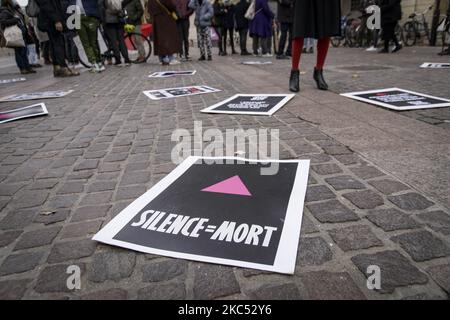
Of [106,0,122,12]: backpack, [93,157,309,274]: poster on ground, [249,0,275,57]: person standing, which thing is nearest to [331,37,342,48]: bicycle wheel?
[249,0,275,57]: person standing

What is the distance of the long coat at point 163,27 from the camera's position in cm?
833

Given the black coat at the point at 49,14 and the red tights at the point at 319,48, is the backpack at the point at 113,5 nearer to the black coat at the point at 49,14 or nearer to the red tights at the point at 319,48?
the black coat at the point at 49,14

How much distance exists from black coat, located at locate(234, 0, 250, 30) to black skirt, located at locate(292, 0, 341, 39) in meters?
7.80

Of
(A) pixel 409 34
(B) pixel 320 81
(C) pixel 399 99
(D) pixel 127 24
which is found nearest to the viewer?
(C) pixel 399 99

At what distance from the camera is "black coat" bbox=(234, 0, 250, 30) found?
10.9m

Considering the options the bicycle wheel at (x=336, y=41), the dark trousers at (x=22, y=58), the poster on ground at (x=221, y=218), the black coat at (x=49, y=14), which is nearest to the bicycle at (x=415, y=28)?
the bicycle wheel at (x=336, y=41)

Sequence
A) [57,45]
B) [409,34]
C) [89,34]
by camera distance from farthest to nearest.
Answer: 1. [409,34]
2. [89,34]
3. [57,45]

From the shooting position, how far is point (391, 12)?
8.02 meters

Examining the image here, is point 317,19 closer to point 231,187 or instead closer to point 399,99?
point 399,99

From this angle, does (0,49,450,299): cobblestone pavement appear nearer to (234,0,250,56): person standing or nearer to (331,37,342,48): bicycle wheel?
(234,0,250,56): person standing

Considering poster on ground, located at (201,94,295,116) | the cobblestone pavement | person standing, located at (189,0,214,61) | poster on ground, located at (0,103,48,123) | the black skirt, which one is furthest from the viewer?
person standing, located at (189,0,214,61)

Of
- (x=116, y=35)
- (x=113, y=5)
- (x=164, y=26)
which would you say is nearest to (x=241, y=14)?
(x=164, y=26)

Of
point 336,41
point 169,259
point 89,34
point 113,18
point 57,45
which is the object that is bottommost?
point 169,259

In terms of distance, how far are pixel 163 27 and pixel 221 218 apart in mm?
8124
